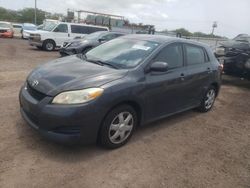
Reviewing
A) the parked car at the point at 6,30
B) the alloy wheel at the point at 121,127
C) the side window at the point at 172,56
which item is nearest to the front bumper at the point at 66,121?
the alloy wheel at the point at 121,127

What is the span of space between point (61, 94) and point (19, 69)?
20.6 feet

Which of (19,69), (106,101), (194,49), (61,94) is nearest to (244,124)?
(194,49)

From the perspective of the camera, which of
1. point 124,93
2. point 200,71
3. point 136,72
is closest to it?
point 124,93

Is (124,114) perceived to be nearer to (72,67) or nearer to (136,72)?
(136,72)

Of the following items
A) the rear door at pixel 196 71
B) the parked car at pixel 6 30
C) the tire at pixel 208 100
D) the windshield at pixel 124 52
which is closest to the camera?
the windshield at pixel 124 52

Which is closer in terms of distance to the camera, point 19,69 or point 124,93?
point 124,93

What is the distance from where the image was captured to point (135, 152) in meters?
3.95

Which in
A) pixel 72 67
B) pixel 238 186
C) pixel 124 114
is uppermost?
pixel 72 67

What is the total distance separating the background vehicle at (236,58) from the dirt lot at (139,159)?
4.18 metres

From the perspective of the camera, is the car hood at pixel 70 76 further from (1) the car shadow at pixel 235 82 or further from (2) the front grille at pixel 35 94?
(1) the car shadow at pixel 235 82

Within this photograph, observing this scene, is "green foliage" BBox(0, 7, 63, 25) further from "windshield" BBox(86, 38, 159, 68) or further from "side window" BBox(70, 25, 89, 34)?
A: "windshield" BBox(86, 38, 159, 68)

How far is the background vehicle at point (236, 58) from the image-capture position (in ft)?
29.1

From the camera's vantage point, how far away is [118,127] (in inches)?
153

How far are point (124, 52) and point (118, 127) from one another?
139 cm
